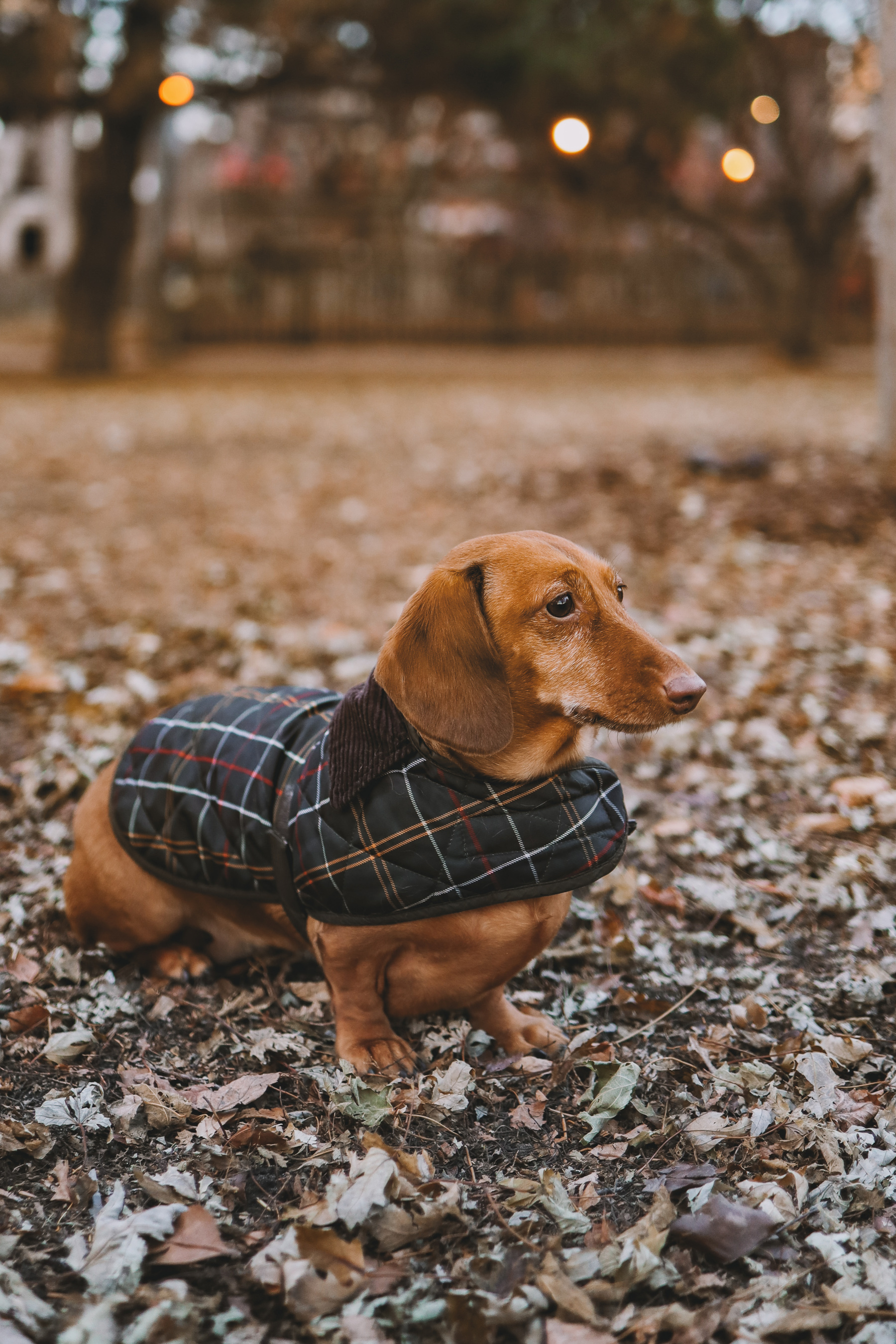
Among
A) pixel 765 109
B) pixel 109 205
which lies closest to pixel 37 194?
pixel 109 205

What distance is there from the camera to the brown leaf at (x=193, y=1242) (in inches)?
80.9

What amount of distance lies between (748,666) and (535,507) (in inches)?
120

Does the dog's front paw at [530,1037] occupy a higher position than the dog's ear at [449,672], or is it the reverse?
the dog's ear at [449,672]

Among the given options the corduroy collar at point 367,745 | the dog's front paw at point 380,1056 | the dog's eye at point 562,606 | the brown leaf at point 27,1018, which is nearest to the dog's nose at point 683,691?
the dog's eye at point 562,606

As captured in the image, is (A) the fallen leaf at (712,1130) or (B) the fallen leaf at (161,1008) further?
(B) the fallen leaf at (161,1008)

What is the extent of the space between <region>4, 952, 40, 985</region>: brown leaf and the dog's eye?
1.75 meters

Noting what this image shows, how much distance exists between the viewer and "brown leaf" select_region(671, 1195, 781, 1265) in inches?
81.7

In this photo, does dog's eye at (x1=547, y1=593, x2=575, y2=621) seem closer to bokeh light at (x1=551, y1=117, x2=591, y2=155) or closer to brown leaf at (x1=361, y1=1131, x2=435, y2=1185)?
brown leaf at (x1=361, y1=1131, x2=435, y2=1185)

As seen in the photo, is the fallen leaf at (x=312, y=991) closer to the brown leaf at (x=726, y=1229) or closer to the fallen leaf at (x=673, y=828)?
the brown leaf at (x=726, y=1229)

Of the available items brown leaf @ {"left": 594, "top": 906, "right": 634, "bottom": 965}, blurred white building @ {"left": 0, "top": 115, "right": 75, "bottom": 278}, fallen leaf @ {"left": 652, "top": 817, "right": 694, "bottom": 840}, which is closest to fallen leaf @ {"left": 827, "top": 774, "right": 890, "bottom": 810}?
fallen leaf @ {"left": 652, "top": 817, "right": 694, "bottom": 840}

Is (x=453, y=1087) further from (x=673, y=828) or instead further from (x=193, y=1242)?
(x=673, y=828)

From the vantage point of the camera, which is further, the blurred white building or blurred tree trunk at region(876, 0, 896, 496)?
the blurred white building

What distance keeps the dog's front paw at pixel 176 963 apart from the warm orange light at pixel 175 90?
13905mm

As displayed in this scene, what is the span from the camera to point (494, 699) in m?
2.35
